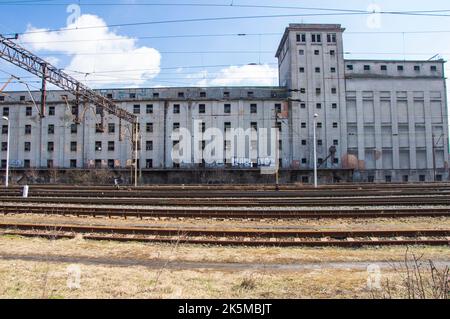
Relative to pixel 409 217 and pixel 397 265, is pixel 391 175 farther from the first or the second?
pixel 397 265

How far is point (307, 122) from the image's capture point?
156 ft

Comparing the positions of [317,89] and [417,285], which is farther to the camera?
[317,89]

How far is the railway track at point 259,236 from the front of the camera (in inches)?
348

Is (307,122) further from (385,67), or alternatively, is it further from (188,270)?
(188,270)

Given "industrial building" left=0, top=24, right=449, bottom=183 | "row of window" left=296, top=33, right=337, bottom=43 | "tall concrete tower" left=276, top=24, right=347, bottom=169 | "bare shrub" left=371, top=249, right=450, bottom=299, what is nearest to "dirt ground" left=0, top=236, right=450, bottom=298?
"bare shrub" left=371, top=249, right=450, bottom=299

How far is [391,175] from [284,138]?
665 inches

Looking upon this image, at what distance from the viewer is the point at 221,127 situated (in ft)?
156

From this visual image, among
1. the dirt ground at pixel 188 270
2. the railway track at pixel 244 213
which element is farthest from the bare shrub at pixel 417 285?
the railway track at pixel 244 213

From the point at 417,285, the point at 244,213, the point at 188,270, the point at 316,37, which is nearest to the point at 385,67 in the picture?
the point at 316,37

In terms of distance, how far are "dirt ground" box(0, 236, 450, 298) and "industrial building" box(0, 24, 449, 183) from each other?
37570mm

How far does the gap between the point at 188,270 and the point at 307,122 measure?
43760 mm
